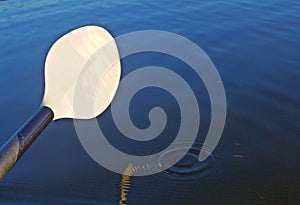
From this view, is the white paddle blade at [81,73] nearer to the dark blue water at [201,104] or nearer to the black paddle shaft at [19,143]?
the black paddle shaft at [19,143]

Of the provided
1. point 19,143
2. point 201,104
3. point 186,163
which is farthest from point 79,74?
point 201,104

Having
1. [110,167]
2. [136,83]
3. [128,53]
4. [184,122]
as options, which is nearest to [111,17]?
[128,53]

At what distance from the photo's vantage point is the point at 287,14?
4.68 meters

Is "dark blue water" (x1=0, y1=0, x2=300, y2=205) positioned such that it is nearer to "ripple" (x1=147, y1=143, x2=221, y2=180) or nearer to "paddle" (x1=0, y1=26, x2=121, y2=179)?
"ripple" (x1=147, y1=143, x2=221, y2=180)

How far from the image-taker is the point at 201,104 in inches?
124

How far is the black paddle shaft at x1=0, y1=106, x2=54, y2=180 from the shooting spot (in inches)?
51.6

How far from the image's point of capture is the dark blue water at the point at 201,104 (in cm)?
237

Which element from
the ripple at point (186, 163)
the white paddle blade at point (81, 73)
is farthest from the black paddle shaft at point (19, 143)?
the ripple at point (186, 163)

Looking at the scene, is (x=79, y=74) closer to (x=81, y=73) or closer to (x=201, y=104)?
(x=81, y=73)

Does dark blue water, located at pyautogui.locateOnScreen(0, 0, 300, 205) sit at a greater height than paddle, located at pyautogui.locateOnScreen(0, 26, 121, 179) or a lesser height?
lesser

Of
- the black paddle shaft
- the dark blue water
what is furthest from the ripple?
the black paddle shaft

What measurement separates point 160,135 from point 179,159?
0.32 m

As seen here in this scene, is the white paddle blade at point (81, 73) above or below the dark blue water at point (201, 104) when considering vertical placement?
above

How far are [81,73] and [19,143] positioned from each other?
0.62 metres
